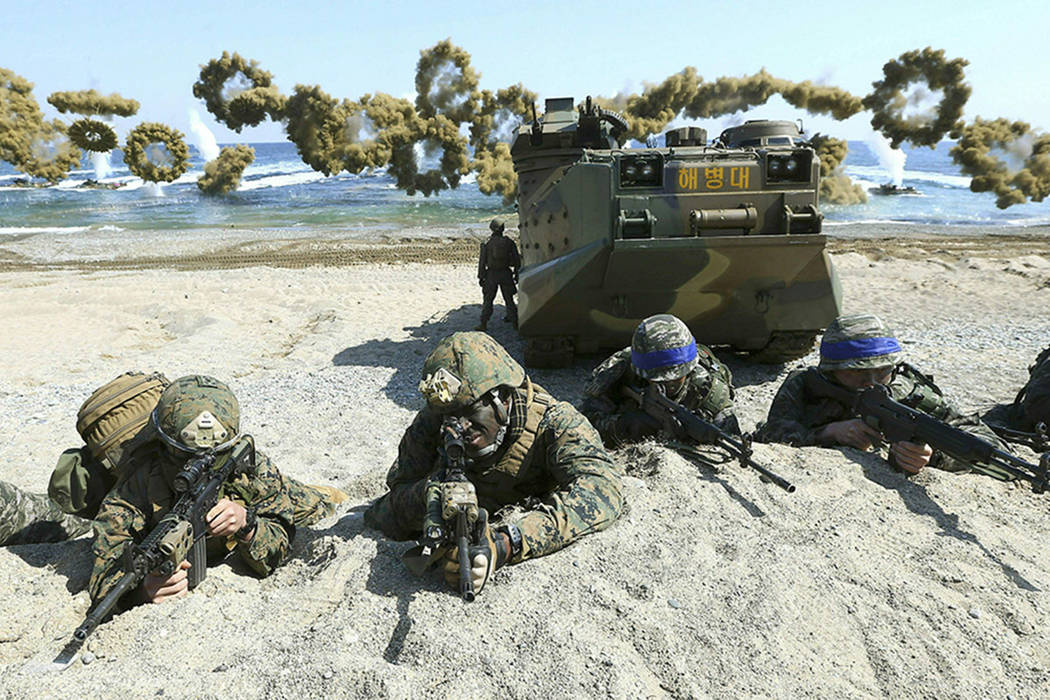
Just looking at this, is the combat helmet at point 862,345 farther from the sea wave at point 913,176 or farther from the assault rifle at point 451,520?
the sea wave at point 913,176

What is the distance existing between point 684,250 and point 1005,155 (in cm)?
2644

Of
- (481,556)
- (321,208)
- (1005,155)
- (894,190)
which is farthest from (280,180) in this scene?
(481,556)

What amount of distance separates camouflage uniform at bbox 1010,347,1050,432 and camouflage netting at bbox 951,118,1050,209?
26377mm

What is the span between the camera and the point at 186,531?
272 cm

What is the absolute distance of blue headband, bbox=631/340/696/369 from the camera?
4.14 m

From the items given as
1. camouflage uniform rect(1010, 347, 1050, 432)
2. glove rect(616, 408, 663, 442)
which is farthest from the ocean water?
camouflage uniform rect(1010, 347, 1050, 432)

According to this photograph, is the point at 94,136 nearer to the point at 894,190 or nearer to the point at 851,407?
the point at 851,407

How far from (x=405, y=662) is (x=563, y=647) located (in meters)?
0.50

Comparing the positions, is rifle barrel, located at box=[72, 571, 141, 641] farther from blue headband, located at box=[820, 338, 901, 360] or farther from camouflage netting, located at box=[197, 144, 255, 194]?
camouflage netting, located at box=[197, 144, 255, 194]

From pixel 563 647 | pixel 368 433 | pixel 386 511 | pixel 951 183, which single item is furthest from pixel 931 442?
pixel 951 183

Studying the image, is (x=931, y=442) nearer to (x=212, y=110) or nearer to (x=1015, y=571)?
(x=1015, y=571)

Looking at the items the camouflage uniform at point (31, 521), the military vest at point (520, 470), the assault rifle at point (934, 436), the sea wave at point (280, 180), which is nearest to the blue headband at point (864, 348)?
the assault rifle at point (934, 436)

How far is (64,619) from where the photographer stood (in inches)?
114

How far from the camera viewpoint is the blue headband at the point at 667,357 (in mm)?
Result: 4141
